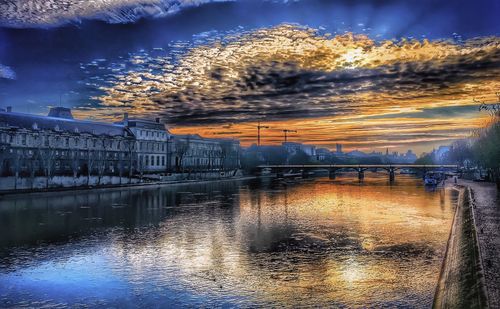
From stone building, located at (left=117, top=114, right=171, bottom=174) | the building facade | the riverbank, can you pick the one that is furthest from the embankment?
stone building, located at (left=117, top=114, right=171, bottom=174)

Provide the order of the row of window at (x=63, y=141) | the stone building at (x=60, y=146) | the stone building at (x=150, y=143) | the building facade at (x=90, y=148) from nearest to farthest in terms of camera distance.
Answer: the stone building at (x=60, y=146) < the building facade at (x=90, y=148) < the row of window at (x=63, y=141) < the stone building at (x=150, y=143)

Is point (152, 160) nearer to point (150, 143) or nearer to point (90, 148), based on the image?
point (150, 143)

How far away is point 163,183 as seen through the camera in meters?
100

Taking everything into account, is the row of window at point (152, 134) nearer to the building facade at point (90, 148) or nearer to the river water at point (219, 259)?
the building facade at point (90, 148)

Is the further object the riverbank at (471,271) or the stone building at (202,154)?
the stone building at (202,154)

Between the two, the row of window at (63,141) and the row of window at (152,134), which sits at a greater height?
the row of window at (152,134)

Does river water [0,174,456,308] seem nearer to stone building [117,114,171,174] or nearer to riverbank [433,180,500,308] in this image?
riverbank [433,180,500,308]

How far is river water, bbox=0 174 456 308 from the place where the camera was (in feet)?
58.4

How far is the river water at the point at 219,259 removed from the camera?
17.8 meters

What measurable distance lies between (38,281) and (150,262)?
5.63 metres

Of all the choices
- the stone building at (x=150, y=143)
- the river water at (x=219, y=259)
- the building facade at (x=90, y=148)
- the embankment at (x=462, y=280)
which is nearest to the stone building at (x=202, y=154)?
the building facade at (x=90, y=148)

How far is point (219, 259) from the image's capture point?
24094 millimetres

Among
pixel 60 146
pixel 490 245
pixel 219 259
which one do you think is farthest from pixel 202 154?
pixel 490 245

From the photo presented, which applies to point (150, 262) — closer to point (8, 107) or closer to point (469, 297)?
point (469, 297)
